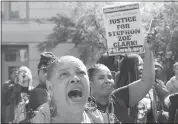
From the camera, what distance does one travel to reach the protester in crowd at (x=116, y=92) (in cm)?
443

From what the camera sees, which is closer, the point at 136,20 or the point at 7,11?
the point at 136,20

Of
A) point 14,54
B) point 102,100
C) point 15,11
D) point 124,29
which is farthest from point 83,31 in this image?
point 102,100

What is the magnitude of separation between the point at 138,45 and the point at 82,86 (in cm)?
290

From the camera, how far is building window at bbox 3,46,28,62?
18.4m

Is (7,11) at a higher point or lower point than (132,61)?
higher

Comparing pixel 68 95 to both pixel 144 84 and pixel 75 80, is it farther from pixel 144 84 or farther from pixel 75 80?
pixel 144 84

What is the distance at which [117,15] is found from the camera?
5957 millimetres

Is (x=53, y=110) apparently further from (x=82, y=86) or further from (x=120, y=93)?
(x=120, y=93)

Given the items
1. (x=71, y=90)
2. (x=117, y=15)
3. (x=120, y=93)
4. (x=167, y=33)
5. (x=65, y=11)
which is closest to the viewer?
(x=71, y=90)

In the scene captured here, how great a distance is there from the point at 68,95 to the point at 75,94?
5 centimetres

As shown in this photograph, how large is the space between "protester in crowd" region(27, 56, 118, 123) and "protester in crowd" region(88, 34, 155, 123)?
1.42 metres

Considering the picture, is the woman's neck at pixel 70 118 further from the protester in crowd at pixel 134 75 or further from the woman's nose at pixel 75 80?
the protester in crowd at pixel 134 75

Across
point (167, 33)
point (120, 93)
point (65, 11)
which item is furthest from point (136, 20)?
point (65, 11)

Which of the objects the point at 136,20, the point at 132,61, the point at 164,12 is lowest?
the point at 132,61
